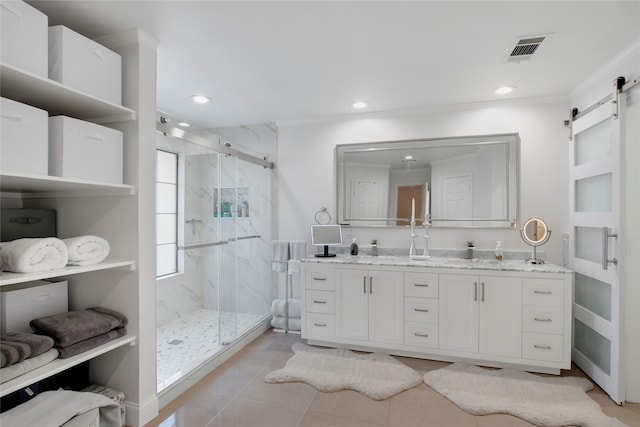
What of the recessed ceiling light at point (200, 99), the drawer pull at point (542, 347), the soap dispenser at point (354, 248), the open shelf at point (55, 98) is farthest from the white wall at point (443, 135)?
the open shelf at point (55, 98)

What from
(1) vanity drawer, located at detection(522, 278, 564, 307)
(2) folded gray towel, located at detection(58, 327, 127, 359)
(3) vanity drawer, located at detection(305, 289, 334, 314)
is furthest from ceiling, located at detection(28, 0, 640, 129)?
(3) vanity drawer, located at detection(305, 289, 334, 314)

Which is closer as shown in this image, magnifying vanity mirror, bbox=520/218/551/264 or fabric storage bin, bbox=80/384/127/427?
fabric storage bin, bbox=80/384/127/427

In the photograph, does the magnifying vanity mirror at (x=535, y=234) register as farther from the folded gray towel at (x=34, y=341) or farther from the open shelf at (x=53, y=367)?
the folded gray towel at (x=34, y=341)

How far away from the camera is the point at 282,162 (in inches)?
149

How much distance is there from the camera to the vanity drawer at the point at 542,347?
2484 mm

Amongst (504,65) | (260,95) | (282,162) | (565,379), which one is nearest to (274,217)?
(282,162)

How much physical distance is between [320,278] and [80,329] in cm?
188

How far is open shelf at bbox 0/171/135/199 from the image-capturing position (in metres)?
1.46

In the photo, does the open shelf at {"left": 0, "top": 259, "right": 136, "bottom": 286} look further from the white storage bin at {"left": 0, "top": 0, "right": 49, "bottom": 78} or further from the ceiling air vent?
the ceiling air vent

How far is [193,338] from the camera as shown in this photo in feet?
9.92

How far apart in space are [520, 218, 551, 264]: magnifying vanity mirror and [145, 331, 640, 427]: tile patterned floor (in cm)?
110

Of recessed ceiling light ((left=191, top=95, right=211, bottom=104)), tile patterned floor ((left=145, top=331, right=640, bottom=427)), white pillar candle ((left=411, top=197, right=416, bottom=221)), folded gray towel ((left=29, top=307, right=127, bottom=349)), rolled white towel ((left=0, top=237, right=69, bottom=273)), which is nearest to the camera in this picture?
rolled white towel ((left=0, top=237, right=69, bottom=273))

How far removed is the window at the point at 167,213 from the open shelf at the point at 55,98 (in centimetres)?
80

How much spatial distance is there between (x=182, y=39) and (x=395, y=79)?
1598 millimetres
